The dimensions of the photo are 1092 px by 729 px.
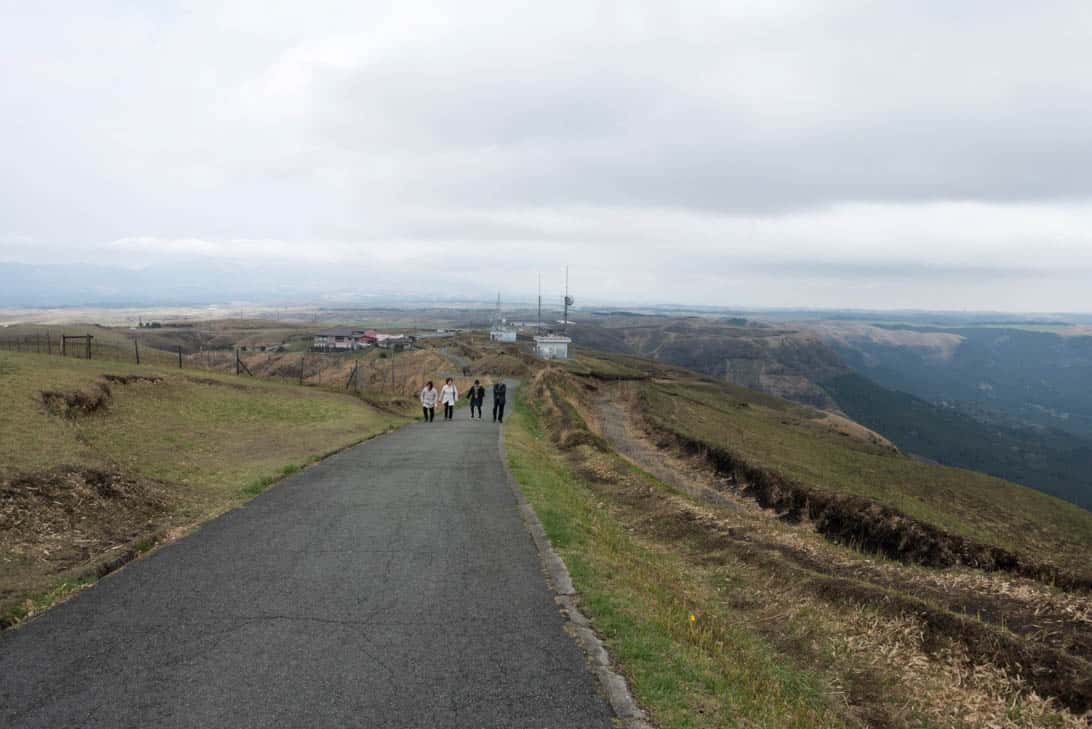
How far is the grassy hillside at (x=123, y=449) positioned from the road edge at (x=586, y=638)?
5.90m

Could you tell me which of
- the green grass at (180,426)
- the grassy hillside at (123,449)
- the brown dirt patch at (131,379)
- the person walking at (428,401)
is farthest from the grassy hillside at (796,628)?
the brown dirt patch at (131,379)

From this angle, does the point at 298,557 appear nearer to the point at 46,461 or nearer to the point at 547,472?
the point at 46,461

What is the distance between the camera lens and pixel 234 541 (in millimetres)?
10047

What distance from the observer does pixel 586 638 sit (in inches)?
271

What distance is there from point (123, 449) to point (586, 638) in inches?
600

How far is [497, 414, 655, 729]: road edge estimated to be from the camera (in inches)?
215

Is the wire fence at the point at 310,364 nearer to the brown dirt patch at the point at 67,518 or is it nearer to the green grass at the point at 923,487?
the green grass at the point at 923,487

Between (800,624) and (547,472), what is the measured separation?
9548 mm

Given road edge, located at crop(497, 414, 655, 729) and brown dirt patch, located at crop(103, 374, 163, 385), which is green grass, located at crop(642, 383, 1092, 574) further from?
brown dirt patch, located at crop(103, 374, 163, 385)

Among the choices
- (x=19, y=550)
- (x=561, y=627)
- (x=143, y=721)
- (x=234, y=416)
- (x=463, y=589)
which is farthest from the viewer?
(x=234, y=416)

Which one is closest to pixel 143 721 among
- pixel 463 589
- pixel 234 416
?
pixel 463 589

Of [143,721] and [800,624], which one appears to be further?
[800,624]

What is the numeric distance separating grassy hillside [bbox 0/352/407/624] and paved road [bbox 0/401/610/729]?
123 cm

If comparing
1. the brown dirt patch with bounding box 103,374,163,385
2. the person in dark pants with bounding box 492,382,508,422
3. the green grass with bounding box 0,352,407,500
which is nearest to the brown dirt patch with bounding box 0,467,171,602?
the green grass with bounding box 0,352,407,500
